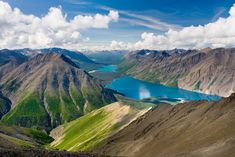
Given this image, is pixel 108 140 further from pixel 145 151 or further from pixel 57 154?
pixel 57 154

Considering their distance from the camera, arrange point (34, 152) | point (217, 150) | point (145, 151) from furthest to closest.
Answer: point (145, 151)
point (217, 150)
point (34, 152)

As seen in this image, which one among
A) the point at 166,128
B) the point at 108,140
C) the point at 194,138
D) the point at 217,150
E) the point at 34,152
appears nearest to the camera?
the point at 34,152

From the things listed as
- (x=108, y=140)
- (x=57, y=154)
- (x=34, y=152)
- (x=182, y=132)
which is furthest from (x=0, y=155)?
(x=108, y=140)

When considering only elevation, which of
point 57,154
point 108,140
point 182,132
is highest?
point 57,154

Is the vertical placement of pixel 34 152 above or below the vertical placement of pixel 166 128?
above

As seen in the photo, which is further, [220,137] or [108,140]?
[108,140]

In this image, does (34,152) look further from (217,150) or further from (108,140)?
(108,140)
